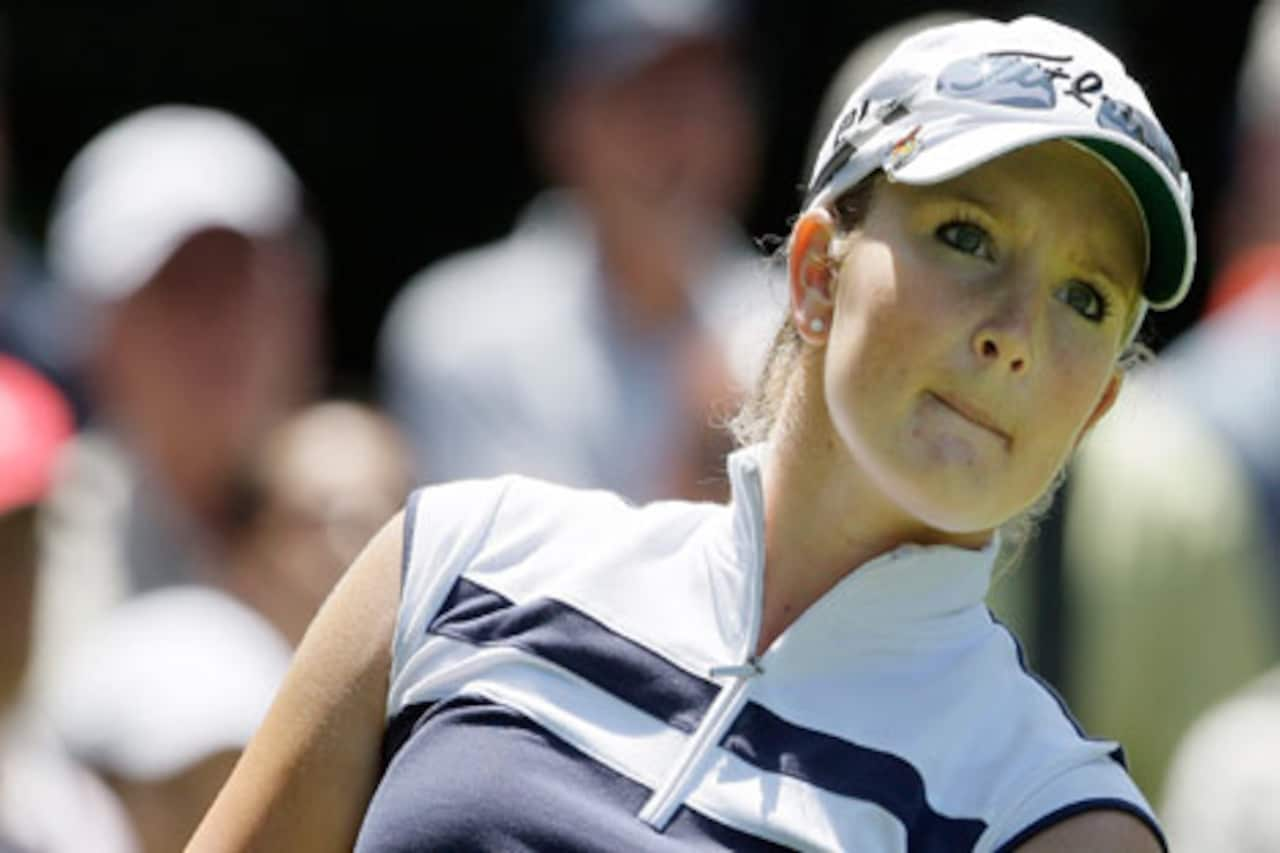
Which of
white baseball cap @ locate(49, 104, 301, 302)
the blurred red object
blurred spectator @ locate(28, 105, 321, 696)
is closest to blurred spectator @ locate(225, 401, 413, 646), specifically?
blurred spectator @ locate(28, 105, 321, 696)

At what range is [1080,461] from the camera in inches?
192

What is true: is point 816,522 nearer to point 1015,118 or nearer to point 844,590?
point 844,590

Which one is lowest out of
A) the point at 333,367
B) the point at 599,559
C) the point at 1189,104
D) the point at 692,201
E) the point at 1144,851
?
the point at 333,367

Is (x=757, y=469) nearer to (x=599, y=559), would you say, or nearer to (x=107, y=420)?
(x=599, y=559)

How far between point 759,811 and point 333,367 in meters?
4.69

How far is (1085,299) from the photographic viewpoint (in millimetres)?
2820

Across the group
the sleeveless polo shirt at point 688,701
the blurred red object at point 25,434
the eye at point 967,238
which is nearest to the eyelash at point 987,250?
the eye at point 967,238

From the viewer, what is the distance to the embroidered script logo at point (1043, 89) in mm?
2775

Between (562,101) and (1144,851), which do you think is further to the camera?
(562,101)

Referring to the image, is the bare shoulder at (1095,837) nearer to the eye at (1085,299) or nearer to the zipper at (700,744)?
the zipper at (700,744)

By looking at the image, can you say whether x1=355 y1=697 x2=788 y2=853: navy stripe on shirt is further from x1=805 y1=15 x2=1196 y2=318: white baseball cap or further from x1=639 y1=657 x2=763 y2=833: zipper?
x1=805 y1=15 x2=1196 y2=318: white baseball cap

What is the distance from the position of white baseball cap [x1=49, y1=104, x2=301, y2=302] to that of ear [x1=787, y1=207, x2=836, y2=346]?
107 inches

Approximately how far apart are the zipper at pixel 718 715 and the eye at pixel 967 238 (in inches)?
13.8

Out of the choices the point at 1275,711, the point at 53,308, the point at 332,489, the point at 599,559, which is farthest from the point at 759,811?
the point at 53,308
